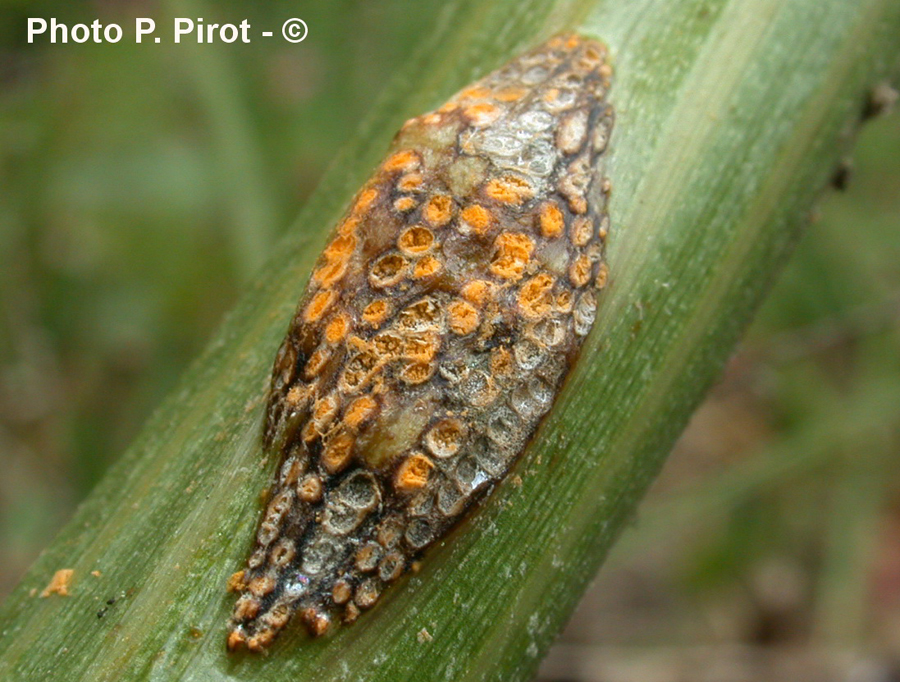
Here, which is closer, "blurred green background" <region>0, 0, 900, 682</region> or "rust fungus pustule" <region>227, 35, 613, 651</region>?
"rust fungus pustule" <region>227, 35, 613, 651</region>

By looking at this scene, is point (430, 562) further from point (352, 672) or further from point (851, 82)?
point (851, 82)

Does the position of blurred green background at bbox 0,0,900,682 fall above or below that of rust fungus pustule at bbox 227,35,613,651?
below

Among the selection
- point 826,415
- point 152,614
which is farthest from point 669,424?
point 826,415

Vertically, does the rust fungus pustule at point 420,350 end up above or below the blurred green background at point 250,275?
above

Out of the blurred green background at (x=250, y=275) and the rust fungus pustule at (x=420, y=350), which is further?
the blurred green background at (x=250, y=275)
